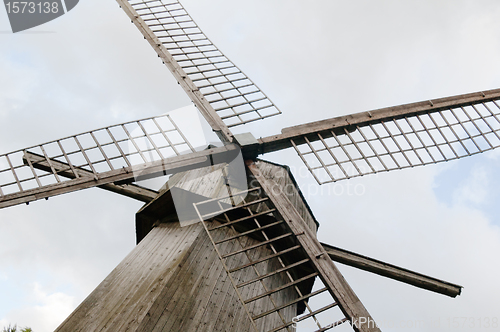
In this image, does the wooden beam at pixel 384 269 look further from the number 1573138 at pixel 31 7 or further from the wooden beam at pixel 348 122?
the number 1573138 at pixel 31 7

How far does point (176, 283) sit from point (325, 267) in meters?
1.79

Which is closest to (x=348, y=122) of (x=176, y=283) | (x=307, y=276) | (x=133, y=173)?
Result: (x=307, y=276)

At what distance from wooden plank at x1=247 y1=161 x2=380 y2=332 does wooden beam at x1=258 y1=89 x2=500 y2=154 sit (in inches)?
25.4

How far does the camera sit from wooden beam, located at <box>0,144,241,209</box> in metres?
4.52

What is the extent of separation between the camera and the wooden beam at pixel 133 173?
4520 millimetres

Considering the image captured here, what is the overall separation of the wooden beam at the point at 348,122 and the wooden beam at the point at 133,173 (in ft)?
2.06

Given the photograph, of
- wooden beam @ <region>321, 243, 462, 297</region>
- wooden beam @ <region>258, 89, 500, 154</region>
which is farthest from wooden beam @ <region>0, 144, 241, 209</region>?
wooden beam @ <region>321, 243, 462, 297</region>

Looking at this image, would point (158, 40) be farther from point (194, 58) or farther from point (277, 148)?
point (277, 148)

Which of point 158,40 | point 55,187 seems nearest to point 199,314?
point 55,187

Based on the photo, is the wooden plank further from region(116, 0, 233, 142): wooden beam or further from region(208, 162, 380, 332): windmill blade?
region(116, 0, 233, 142): wooden beam

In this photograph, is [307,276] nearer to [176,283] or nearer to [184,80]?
[176,283]

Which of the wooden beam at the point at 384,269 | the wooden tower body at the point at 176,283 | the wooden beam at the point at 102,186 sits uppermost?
the wooden beam at the point at 102,186

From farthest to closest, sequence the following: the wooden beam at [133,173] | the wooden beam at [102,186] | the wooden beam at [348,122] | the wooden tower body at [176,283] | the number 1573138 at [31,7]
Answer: the number 1573138 at [31,7], the wooden beam at [102,186], the wooden beam at [348,122], the wooden beam at [133,173], the wooden tower body at [176,283]

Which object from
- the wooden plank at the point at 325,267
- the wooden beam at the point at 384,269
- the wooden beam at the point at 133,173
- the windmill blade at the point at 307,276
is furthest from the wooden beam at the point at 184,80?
the wooden beam at the point at 384,269
